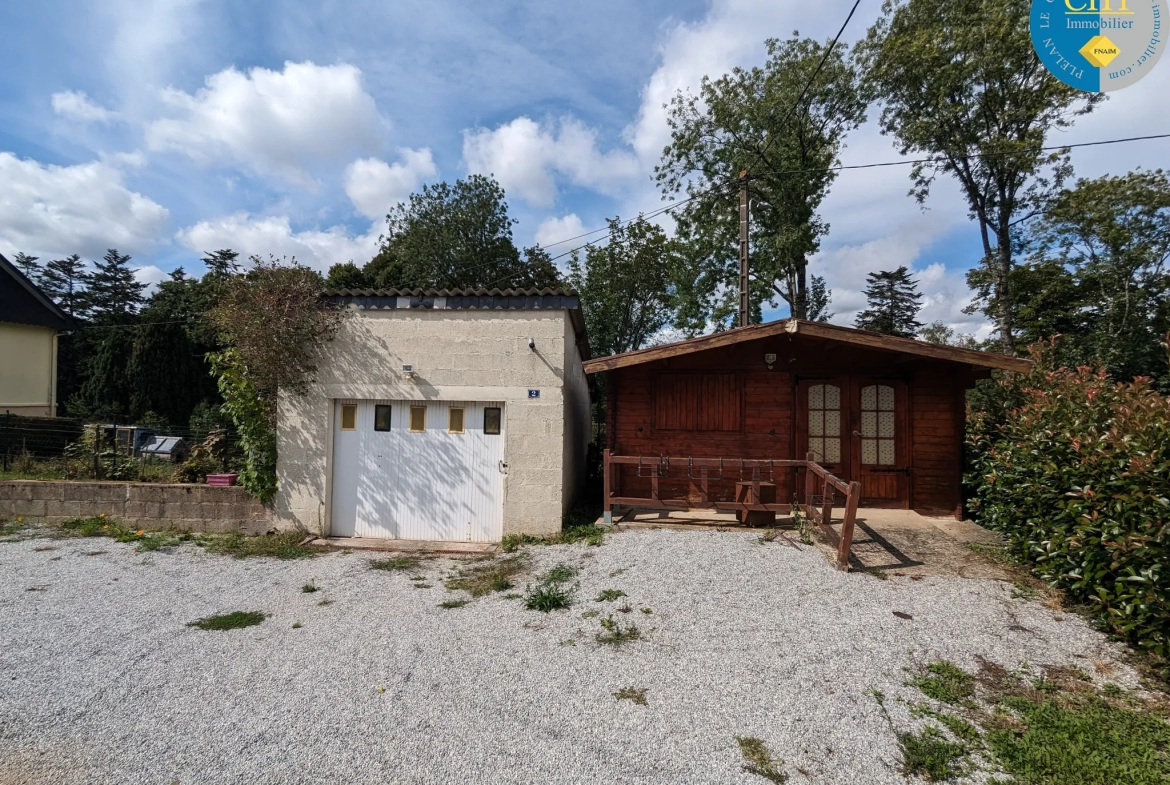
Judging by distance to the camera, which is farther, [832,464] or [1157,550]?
[832,464]

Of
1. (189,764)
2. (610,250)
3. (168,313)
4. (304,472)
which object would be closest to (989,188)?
(610,250)

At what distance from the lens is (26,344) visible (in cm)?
1391

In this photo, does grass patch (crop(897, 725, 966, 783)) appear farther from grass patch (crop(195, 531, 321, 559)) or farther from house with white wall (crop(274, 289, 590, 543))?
grass patch (crop(195, 531, 321, 559))

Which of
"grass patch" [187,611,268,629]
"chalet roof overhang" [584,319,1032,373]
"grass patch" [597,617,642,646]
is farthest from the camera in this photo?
"chalet roof overhang" [584,319,1032,373]

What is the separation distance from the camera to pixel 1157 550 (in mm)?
3072

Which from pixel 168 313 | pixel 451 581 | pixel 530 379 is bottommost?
pixel 451 581

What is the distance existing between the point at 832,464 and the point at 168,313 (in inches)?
1353

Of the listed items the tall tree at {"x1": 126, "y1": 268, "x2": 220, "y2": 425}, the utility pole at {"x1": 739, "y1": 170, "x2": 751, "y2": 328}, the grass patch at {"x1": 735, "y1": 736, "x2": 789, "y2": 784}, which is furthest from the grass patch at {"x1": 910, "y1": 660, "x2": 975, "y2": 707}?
the tall tree at {"x1": 126, "y1": 268, "x2": 220, "y2": 425}

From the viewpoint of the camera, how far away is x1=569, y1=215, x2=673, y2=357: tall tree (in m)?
22.7

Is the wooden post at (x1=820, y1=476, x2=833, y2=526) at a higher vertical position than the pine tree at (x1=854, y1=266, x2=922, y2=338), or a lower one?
lower

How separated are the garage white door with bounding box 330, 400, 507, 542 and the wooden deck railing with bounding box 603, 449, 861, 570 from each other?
5.66 ft

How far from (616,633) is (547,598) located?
848 mm

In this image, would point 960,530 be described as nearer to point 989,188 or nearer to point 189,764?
point 189,764

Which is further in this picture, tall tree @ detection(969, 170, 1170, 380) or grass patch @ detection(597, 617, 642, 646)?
tall tree @ detection(969, 170, 1170, 380)
